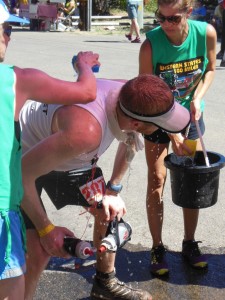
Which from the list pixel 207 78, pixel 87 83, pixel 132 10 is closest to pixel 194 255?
pixel 207 78

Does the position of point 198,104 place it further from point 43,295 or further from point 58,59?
point 58,59

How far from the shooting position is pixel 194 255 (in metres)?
4.05

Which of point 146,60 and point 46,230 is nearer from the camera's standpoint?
point 46,230

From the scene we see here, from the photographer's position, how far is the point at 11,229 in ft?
Result: 7.72

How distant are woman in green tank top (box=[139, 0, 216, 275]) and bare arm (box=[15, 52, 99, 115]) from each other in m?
1.25

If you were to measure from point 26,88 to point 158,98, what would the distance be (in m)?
0.69

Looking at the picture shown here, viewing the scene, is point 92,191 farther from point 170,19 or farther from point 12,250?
point 170,19

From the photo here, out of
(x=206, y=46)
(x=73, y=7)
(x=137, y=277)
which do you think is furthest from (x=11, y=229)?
(x=73, y=7)

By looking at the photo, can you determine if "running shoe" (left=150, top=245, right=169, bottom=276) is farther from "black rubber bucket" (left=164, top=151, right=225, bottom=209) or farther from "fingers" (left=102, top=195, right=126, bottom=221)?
"fingers" (left=102, top=195, right=126, bottom=221)

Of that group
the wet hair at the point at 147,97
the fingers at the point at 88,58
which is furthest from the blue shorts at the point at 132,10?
the wet hair at the point at 147,97

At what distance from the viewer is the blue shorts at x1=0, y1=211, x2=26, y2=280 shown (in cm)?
232

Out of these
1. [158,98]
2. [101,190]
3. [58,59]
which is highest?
[158,98]

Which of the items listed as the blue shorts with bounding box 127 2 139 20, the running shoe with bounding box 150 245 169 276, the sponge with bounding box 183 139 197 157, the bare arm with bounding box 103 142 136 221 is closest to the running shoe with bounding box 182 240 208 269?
the running shoe with bounding box 150 245 169 276

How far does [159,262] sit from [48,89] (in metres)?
1.91
